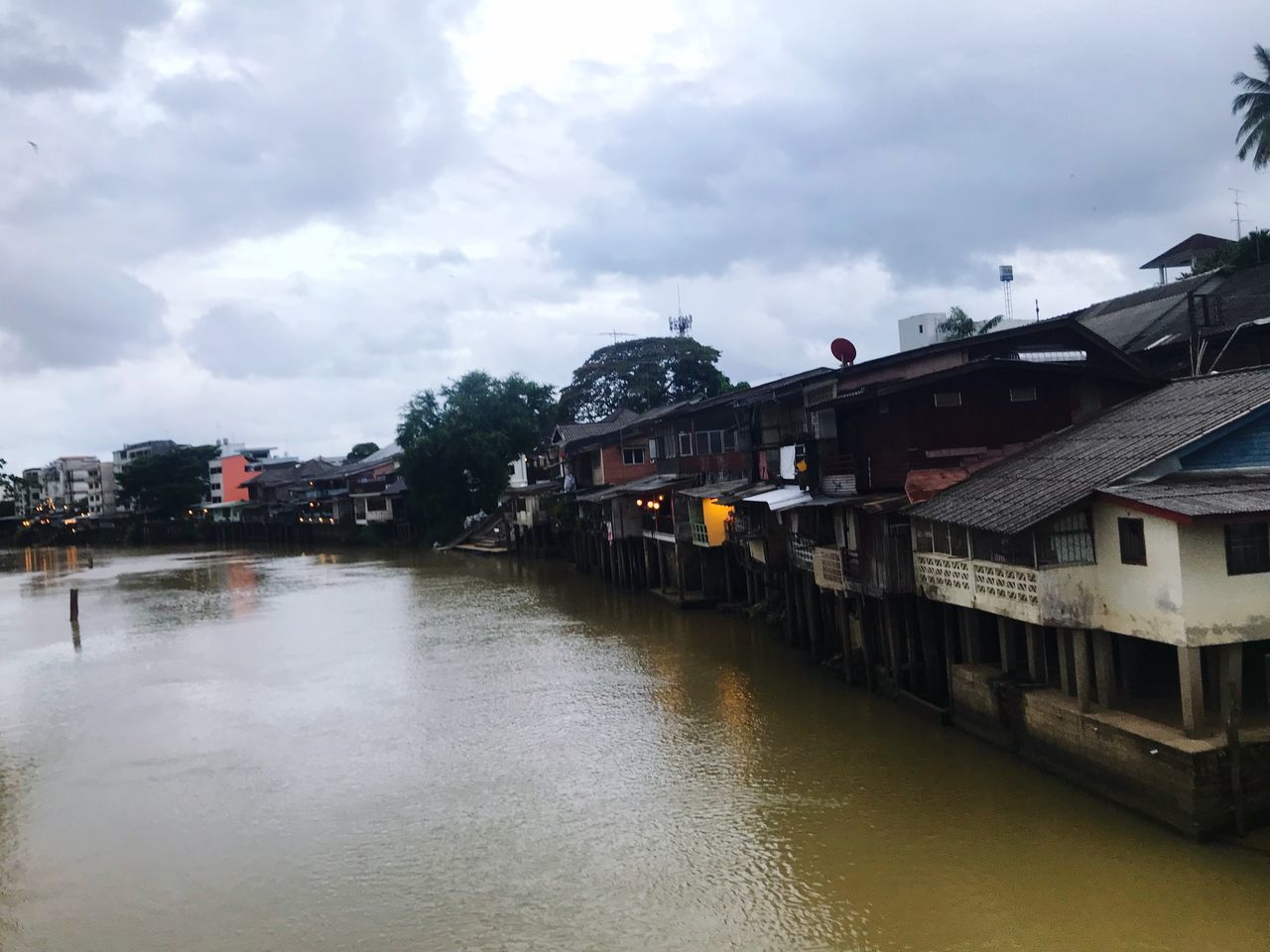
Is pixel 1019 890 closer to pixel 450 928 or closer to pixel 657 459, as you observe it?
pixel 450 928

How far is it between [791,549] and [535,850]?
1195cm

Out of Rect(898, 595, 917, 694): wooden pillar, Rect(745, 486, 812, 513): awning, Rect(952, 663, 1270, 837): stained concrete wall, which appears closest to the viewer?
Rect(952, 663, 1270, 837): stained concrete wall

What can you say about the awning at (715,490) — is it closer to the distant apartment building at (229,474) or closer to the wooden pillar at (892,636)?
the wooden pillar at (892,636)

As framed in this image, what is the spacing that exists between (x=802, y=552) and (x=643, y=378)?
49141mm

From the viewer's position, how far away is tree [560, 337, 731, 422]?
7100 centimetres

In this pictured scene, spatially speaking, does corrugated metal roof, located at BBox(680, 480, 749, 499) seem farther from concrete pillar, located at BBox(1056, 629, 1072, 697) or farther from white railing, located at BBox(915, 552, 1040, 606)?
concrete pillar, located at BBox(1056, 629, 1072, 697)

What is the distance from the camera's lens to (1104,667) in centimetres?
1322

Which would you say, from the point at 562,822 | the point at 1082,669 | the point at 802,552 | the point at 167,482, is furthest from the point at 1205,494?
the point at 167,482

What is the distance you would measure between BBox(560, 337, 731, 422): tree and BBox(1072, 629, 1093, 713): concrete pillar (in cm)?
5647

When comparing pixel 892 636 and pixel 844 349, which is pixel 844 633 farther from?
pixel 844 349

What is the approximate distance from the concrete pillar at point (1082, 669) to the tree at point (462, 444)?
171 ft

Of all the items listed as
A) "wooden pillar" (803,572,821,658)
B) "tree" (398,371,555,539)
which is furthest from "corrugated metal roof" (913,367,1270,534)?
"tree" (398,371,555,539)

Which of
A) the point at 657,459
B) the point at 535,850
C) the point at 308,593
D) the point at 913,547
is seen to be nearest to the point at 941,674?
the point at 913,547

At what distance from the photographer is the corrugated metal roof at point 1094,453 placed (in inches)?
534
